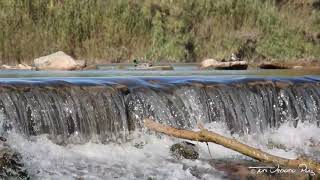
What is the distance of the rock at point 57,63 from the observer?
683 inches

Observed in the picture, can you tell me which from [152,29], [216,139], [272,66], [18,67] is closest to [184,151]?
[216,139]

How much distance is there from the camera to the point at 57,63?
17.8 metres

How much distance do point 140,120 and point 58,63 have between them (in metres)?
8.13

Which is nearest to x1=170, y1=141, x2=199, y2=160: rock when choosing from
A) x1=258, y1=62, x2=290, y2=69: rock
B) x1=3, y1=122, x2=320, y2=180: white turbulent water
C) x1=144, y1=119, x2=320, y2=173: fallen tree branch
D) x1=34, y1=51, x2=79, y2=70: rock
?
x1=3, y1=122, x2=320, y2=180: white turbulent water

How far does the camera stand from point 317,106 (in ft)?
37.1

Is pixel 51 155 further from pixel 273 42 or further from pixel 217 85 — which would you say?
pixel 273 42

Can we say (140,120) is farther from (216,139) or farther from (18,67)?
(18,67)

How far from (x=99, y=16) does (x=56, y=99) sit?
13.2 m

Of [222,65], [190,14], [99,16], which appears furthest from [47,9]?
[222,65]

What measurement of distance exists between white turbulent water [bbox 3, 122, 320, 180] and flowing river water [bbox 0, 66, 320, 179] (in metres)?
0.01

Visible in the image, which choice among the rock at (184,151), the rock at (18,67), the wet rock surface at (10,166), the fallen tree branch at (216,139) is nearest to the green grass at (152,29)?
the rock at (18,67)

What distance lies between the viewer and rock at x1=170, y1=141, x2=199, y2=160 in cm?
853

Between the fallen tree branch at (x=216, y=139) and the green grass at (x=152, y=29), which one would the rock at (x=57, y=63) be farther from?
the fallen tree branch at (x=216, y=139)

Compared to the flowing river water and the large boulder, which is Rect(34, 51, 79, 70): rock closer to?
the large boulder
